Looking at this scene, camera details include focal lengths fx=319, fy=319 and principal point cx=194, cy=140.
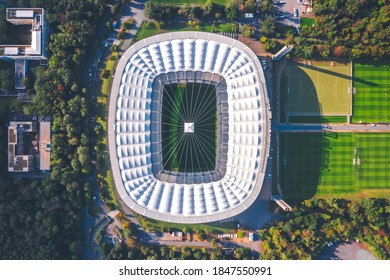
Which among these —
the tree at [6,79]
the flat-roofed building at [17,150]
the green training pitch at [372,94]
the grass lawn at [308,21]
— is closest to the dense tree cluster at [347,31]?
the grass lawn at [308,21]

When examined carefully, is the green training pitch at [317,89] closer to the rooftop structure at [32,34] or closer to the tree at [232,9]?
the tree at [232,9]

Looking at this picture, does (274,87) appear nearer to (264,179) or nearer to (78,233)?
(264,179)

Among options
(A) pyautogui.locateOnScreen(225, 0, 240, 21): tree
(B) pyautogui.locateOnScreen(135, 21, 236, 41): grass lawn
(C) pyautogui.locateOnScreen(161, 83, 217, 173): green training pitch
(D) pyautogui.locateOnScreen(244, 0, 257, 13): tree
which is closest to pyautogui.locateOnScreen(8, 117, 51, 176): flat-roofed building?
(C) pyautogui.locateOnScreen(161, 83, 217, 173): green training pitch

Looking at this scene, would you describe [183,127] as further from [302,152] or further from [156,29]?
[302,152]

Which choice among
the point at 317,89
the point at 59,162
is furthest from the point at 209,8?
the point at 59,162

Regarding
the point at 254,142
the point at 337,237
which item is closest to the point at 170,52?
the point at 254,142

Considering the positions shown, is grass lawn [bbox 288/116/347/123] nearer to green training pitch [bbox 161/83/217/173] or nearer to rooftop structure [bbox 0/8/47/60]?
green training pitch [bbox 161/83/217/173]
